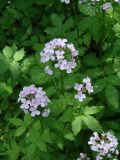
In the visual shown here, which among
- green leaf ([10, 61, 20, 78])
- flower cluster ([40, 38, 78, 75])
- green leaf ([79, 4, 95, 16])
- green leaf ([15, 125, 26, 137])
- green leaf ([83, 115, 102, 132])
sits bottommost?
green leaf ([15, 125, 26, 137])

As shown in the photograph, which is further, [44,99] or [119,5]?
[119,5]

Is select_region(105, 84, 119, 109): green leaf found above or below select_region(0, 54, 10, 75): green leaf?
below

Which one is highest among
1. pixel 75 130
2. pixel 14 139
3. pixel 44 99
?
pixel 44 99

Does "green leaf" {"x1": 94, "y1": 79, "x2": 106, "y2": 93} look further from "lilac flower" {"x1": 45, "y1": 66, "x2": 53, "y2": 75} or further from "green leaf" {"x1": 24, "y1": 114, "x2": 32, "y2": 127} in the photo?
"green leaf" {"x1": 24, "y1": 114, "x2": 32, "y2": 127}

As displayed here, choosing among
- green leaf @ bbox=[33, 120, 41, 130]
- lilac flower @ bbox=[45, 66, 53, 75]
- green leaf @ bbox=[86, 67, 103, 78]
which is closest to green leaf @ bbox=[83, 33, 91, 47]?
green leaf @ bbox=[86, 67, 103, 78]

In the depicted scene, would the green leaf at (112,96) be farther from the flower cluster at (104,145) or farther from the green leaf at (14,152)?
the green leaf at (14,152)

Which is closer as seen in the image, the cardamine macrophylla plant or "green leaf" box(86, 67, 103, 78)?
the cardamine macrophylla plant

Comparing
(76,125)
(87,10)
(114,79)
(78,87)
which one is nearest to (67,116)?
(76,125)

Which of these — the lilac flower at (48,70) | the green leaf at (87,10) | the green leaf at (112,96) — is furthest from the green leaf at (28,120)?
the green leaf at (87,10)

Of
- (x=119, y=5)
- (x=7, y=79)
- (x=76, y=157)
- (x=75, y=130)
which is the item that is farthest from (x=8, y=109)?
(x=119, y=5)

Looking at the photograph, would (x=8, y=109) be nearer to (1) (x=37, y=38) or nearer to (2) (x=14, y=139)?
(2) (x=14, y=139)

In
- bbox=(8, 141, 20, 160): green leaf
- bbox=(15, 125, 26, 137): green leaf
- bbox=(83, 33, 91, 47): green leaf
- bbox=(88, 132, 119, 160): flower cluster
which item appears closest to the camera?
bbox=(88, 132, 119, 160): flower cluster
